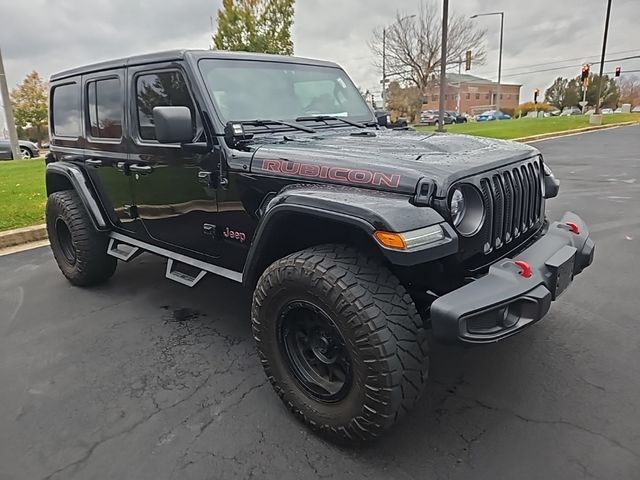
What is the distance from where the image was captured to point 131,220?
12.6 ft

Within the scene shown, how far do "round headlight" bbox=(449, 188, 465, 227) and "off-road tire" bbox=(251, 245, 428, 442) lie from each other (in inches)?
15.5

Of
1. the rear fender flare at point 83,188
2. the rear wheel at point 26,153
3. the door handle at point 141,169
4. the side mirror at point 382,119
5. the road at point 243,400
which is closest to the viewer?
the road at point 243,400

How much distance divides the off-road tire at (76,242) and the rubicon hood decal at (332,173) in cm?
226

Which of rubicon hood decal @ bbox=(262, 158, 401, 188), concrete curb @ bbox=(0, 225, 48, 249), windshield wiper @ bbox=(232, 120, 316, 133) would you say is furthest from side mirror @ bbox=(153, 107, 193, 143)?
concrete curb @ bbox=(0, 225, 48, 249)

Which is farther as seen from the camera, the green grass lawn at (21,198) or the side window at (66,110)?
the green grass lawn at (21,198)

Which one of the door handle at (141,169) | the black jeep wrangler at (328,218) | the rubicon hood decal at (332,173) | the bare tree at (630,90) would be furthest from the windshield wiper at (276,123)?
the bare tree at (630,90)

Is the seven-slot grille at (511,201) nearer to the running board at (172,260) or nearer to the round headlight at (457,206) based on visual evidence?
the round headlight at (457,206)

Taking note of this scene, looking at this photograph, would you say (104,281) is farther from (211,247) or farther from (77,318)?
(211,247)

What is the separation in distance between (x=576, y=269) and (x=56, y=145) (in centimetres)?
451

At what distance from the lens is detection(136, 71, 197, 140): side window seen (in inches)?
120

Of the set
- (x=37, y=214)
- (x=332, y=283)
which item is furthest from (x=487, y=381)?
(x=37, y=214)

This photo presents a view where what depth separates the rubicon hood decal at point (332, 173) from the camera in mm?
2199

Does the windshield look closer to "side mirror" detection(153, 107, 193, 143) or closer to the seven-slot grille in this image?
"side mirror" detection(153, 107, 193, 143)

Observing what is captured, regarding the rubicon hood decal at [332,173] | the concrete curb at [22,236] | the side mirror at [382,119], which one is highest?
the side mirror at [382,119]
